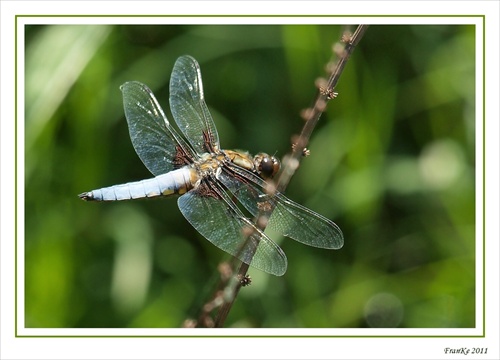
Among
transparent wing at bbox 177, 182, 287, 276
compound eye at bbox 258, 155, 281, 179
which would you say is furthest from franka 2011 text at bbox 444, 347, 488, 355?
compound eye at bbox 258, 155, 281, 179

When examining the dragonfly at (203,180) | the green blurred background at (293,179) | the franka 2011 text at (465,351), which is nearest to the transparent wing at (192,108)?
the dragonfly at (203,180)

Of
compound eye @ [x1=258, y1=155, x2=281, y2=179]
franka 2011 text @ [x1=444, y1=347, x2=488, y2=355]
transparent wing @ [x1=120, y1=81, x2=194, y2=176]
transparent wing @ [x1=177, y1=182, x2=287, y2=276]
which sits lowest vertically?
franka 2011 text @ [x1=444, y1=347, x2=488, y2=355]

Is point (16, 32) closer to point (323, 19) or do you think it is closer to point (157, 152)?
point (157, 152)

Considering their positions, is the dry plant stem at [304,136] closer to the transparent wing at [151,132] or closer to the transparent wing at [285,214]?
the transparent wing at [285,214]

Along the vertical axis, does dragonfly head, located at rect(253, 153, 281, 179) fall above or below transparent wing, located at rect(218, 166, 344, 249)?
above

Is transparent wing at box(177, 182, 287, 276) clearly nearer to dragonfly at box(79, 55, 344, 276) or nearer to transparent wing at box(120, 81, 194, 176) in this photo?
dragonfly at box(79, 55, 344, 276)

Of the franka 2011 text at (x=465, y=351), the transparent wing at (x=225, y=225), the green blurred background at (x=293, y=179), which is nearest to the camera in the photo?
the transparent wing at (x=225, y=225)

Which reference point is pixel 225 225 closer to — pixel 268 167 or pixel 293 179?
pixel 268 167

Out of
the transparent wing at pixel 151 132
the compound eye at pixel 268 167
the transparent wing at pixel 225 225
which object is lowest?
the transparent wing at pixel 225 225
